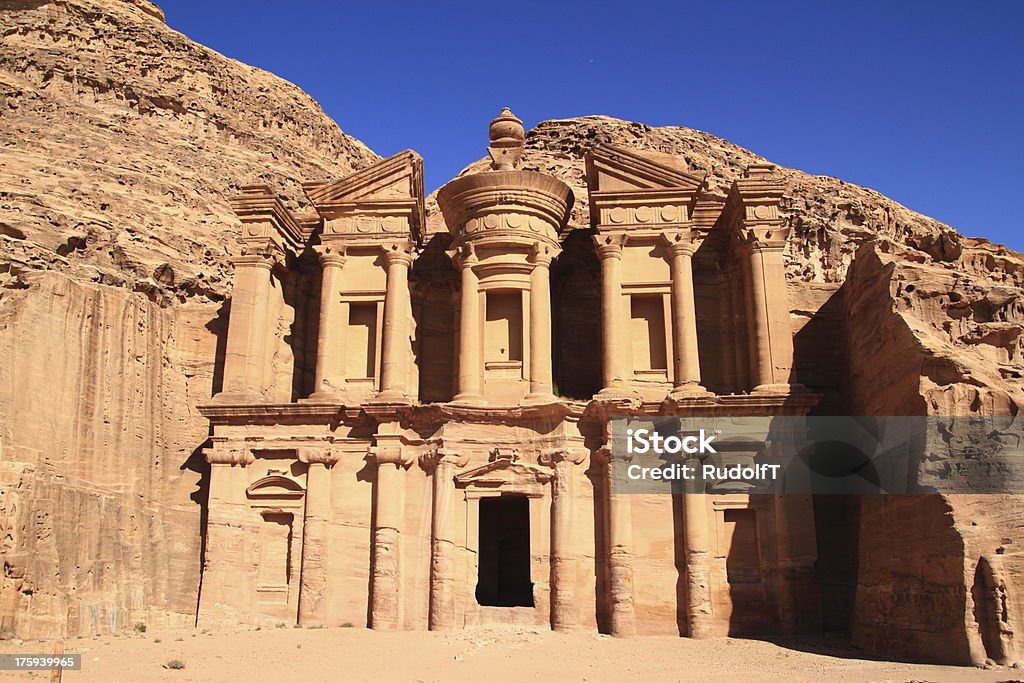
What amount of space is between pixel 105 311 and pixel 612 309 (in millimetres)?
12683

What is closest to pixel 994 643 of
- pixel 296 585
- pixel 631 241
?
pixel 631 241

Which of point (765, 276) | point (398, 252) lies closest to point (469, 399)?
point (398, 252)

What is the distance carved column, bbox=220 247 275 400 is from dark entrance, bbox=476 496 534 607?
26.2ft

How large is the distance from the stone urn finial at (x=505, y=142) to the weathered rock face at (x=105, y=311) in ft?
30.3

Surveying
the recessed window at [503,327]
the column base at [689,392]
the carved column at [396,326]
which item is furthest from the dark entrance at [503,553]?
the column base at [689,392]

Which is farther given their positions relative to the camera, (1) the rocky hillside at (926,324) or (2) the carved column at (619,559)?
(2) the carved column at (619,559)

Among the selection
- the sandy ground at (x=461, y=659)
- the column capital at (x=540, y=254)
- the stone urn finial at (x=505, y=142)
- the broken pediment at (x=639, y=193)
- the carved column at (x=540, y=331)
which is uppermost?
the stone urn finial at (x=505, y=142)

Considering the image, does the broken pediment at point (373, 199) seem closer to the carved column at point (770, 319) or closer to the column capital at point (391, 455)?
the column capital at point (391, 455)

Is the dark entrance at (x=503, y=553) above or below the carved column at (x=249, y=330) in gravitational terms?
below

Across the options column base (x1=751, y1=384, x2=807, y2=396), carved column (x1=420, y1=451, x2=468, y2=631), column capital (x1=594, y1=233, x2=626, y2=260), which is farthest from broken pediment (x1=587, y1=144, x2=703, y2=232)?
carved column (x1=420, y1=451, x2=468, y2=631)

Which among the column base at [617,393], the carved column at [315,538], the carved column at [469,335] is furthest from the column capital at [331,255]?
the column base at [617,393]

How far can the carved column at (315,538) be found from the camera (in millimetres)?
21438

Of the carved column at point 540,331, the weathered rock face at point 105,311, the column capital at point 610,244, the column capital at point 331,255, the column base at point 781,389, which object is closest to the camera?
the weathered rock face at point 105,311
